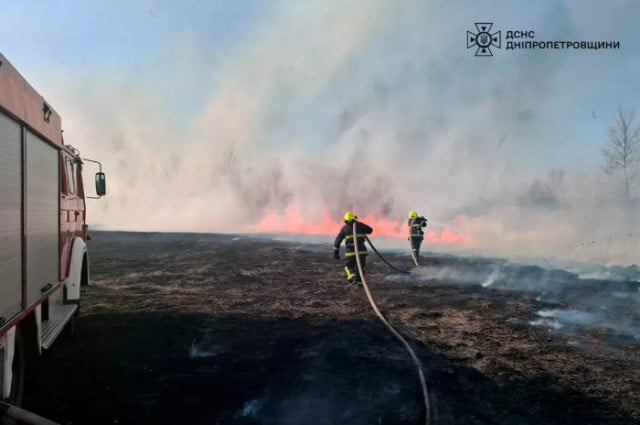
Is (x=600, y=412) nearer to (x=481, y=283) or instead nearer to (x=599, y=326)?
(x=599, y=326)

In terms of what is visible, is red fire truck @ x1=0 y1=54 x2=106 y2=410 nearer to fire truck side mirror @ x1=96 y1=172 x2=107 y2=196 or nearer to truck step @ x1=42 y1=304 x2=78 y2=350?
truck step @ x1=42 y1=304 x2=78 y2=350

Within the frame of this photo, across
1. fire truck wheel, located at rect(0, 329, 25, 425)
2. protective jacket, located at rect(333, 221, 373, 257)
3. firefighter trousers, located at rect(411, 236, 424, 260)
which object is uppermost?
protective jacket, located at rect(333, 221, 373, 257)

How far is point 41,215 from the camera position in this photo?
4.41m

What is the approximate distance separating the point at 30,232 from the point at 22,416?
1.85 metres

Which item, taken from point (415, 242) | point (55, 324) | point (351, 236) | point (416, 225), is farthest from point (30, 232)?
point (415, 242)

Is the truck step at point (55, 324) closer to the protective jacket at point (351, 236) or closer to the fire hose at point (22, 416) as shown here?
the fire hose at point (22, 416)

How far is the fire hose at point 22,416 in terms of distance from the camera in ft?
9.04

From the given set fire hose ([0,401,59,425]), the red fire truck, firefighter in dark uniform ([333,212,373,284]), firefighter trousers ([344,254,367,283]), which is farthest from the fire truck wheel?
firefighter trousers ([344,254,367,283])

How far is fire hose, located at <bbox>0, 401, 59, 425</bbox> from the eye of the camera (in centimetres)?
275

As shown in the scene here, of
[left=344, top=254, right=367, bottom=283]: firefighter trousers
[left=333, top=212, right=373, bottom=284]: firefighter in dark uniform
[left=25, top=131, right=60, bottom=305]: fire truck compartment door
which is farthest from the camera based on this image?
[left=344, top=254, right=367, bottom=283]: firefighter trousers

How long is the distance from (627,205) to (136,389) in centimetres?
2897

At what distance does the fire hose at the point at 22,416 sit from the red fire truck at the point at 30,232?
18.4 inches

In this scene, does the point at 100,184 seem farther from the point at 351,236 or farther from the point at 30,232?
the point at 351,236

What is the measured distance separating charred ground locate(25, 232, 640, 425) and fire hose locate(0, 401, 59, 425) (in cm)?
106
